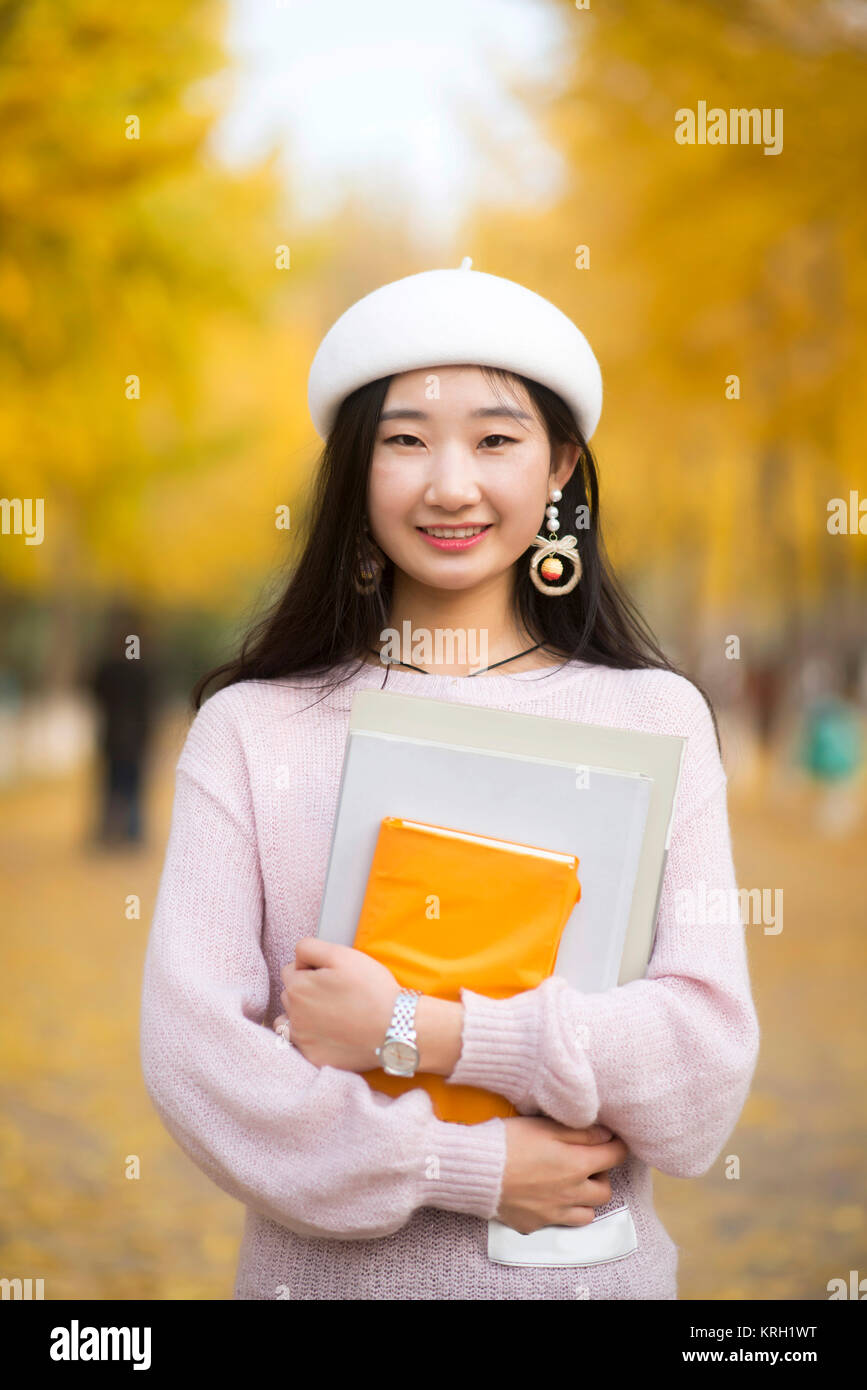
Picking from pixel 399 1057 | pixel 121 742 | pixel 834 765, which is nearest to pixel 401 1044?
pixel 399 1057

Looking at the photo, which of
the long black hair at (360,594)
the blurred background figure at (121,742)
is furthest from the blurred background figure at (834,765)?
the long black hair at (360,594)

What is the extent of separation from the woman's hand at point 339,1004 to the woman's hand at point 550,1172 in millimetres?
201

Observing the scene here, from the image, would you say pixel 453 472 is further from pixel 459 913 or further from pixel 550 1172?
pixel 550 1172

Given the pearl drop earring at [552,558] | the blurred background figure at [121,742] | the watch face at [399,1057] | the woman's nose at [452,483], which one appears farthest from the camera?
the blurred background figure at [121,742]

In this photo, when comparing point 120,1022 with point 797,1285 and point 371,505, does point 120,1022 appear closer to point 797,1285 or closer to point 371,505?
point 797,1285

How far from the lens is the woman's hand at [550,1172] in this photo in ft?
5.24

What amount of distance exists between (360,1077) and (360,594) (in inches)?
27.7

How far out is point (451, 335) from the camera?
1774 millimetres

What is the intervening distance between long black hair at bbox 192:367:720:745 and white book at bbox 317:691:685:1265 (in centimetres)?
30

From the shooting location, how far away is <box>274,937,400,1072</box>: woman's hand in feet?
5.11

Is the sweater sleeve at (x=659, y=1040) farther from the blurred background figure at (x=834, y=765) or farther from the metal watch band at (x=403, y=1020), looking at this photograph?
the blurred background figure at (x=834, y=765)

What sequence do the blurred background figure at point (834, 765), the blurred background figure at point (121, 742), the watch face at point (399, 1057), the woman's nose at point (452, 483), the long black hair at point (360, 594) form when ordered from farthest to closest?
the blurred background figure at point (834, 765)
the blurred background figure at point (121, 742)
the long black hair at point (360, 594)
the woman's nose at point (452, 483)
the watch face at point (399, 1057)

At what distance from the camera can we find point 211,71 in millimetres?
5605

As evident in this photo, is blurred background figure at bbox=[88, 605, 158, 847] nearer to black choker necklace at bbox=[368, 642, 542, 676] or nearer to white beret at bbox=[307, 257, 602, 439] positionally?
black choker necklace at bbox=[368, 642, 542, 676]
